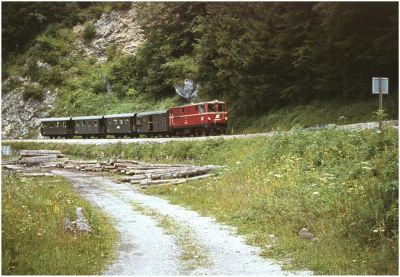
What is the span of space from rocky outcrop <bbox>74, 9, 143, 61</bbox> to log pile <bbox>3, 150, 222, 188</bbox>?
3166 centimetres

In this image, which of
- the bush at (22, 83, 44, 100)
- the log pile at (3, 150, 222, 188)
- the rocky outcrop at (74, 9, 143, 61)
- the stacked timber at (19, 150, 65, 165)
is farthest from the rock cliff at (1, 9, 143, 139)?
the log pile at (3, 150, 222, 188)

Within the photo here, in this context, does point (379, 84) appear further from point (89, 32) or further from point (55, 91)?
point (89, 32)

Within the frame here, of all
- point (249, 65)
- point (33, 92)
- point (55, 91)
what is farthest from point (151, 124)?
point (33, 92)

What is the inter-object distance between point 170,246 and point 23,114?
55.9m

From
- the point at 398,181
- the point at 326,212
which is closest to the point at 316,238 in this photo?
the point at 326,212

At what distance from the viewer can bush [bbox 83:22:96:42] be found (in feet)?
225

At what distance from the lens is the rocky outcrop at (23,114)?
5978cm

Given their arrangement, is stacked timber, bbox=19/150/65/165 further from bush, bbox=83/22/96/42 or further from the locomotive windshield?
bush, bbox=83/22/96/42

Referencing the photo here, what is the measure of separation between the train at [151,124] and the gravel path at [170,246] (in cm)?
1693

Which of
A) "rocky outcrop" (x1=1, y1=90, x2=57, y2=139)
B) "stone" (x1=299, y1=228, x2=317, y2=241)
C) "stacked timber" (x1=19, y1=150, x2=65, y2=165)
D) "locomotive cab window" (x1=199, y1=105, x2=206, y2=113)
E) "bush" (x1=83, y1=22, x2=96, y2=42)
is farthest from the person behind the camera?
"bush" (x1=83, y1=22, x2=96, y2=42)

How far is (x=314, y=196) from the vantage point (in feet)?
39.4

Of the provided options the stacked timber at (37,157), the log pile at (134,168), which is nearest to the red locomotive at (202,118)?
the log pile at (134,168)

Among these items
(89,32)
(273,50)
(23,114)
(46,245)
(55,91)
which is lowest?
(46,245)

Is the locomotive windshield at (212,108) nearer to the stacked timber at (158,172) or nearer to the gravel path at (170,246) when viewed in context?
the stacked timber at (158,172)
